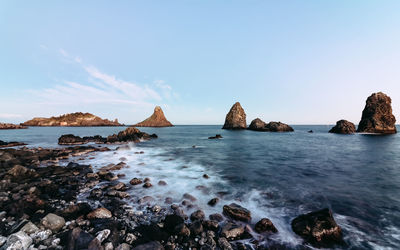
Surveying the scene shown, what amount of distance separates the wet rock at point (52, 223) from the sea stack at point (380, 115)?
315ft

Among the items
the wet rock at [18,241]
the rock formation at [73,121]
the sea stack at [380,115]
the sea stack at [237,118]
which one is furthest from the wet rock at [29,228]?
the rock formation at [73,121]

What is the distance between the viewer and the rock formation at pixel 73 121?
155750 mm

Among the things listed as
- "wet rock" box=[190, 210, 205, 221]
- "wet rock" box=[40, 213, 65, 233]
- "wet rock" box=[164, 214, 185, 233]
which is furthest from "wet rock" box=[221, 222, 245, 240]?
"wet rock" box=[40, 213, 65, 233]

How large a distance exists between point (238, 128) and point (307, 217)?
315 feet

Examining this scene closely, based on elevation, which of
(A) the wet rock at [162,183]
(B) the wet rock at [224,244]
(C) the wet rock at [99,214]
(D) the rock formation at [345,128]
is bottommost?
(A) the wet rock at [162,183]

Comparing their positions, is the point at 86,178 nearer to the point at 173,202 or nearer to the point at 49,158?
the point at 173,202

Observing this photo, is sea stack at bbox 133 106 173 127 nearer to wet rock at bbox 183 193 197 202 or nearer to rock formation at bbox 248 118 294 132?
rock formation at bbox 248 118 294 132

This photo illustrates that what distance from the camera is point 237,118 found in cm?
10012

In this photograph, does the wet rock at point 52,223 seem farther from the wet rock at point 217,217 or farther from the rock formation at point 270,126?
the rock formation at point 270,126

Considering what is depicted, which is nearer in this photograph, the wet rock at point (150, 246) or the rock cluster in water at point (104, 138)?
the wet rock at point (150, 246)

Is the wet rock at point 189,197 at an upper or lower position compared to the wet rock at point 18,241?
lower

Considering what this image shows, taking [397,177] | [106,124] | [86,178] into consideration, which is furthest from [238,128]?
[106,124]

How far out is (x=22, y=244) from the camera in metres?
4.09

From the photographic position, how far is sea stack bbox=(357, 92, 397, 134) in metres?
64.2
